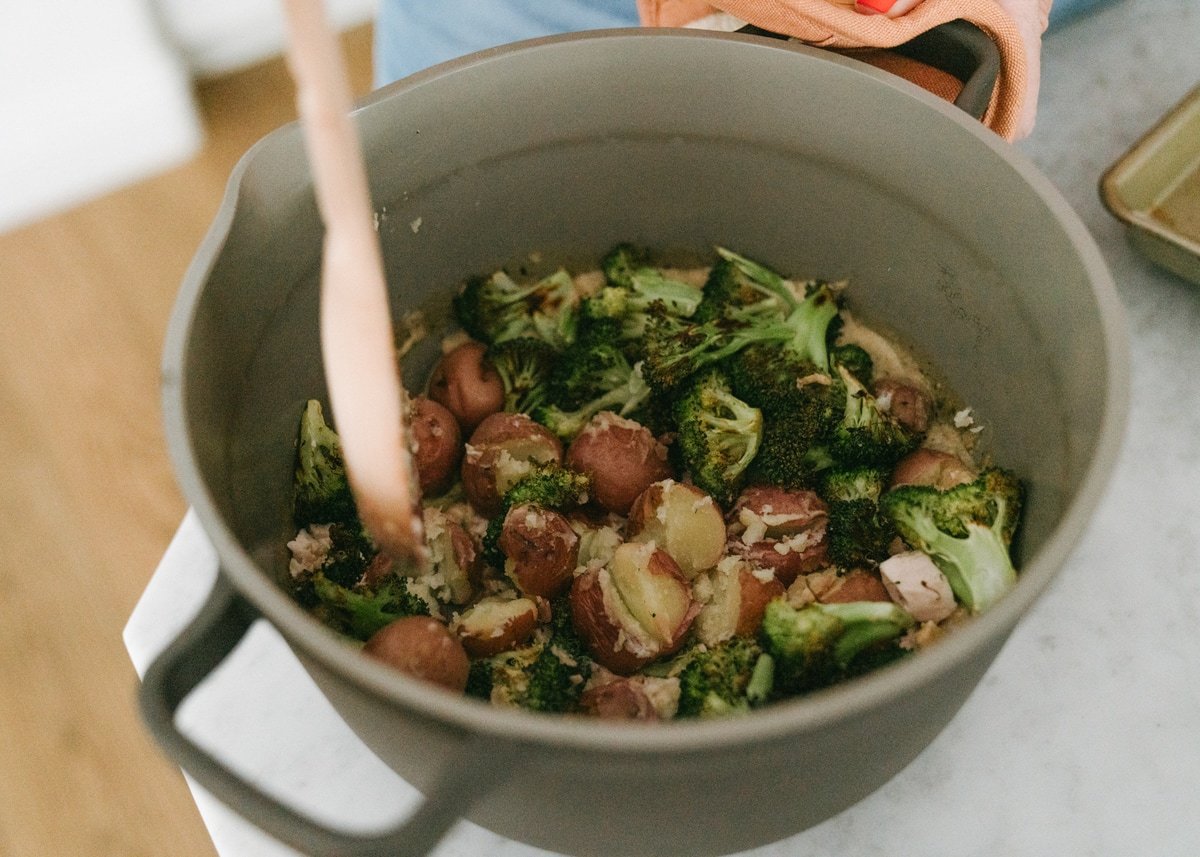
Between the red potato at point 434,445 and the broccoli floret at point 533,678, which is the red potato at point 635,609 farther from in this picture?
the red potato at point 434,445

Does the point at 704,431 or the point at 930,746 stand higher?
the point at 704,431

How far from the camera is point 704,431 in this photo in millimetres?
773

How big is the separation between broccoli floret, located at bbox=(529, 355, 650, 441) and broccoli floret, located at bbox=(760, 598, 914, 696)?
0.26 metres

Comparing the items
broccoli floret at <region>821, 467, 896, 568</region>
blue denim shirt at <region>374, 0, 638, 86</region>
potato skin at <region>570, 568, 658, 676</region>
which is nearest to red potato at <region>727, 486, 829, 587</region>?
broccoli floret at <region>821, 467, 896, 568</region>

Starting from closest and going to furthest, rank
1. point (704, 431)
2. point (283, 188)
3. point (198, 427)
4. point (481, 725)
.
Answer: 1. point (481, 725)
2. point (198, 427)
3. point (283, 188)
4. point (704, 431)

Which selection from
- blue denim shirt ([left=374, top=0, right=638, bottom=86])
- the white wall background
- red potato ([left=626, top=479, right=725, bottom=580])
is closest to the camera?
red potato ([left=626, top=479, right=725, bottom=580])

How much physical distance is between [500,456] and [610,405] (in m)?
0.12

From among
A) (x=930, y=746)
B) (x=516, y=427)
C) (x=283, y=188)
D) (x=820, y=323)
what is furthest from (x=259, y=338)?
(x=930, y=746)

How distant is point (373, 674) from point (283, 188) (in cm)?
38

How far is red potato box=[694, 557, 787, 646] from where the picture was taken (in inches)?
27.2

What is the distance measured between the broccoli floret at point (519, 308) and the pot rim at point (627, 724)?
308 millimetres

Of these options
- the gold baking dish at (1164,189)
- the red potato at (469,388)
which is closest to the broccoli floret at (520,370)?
the red potato at (469,388)

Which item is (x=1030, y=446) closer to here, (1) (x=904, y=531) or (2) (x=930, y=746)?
(1) (x=904, y=531)

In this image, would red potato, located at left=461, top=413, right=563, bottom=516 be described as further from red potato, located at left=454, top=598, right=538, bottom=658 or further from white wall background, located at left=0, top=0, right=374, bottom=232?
white wall background, located at left=0, top=0, right=374, bottom=232
